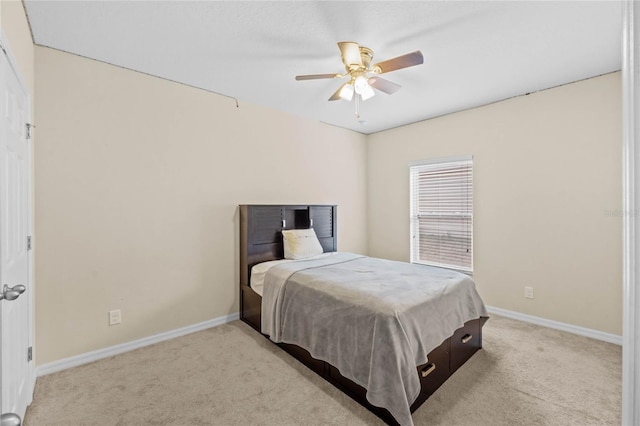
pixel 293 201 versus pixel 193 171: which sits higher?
pixel 193 171

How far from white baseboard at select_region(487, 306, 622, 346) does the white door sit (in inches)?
165

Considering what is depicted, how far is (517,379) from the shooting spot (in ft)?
6.94

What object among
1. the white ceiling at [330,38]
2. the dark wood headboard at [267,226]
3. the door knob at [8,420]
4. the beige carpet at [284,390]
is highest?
the white ceiling at [330,38]

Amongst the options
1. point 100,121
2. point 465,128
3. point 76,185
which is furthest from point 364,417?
point 465,128

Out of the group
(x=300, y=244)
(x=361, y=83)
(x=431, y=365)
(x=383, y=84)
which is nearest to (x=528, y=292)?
(x=431, y=365)

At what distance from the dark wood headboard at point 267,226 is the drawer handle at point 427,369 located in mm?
2012

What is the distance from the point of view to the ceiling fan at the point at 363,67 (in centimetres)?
193

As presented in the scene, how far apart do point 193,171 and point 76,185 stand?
38.1 inches

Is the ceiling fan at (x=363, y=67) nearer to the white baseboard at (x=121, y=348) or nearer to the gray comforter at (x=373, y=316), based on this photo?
the gray comforter at (x=373, y=316)

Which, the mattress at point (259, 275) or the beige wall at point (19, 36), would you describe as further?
the mattress at point (259, 275)

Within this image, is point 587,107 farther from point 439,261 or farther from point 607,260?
point 439,261

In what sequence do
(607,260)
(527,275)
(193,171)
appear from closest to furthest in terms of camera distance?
(607,260), (193,171), (527,275)

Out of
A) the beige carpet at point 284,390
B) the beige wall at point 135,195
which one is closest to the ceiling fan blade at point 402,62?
the beige wall at point 135,195

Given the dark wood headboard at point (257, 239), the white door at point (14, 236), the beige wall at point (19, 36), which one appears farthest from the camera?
the dark wood headboard at point (257, 239)
